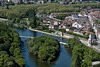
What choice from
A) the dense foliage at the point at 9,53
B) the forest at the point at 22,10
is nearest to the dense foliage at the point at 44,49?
the dense foliage at the point at 9,53

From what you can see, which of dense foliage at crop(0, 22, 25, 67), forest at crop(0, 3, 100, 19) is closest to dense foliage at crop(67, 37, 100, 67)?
dense foliage at crop(0, 22, 25, 67)

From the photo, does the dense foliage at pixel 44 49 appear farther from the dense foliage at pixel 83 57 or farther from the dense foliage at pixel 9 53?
the dense foliage at pixel 83 57

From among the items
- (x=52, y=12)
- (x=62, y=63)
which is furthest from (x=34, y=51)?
(x=52, y=12)

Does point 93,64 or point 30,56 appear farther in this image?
point 30,56

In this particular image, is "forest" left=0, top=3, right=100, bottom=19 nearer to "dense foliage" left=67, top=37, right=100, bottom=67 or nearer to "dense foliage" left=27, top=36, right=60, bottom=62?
"dense foliage" left=27, top=36, right=60, bottom=62

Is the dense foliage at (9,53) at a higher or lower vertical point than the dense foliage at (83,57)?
higher

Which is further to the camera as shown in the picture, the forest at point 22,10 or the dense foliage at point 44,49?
the forest at point 22,10

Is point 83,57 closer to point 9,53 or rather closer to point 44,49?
point 44,49

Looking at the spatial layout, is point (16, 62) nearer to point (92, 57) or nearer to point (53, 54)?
point (53, 54)
